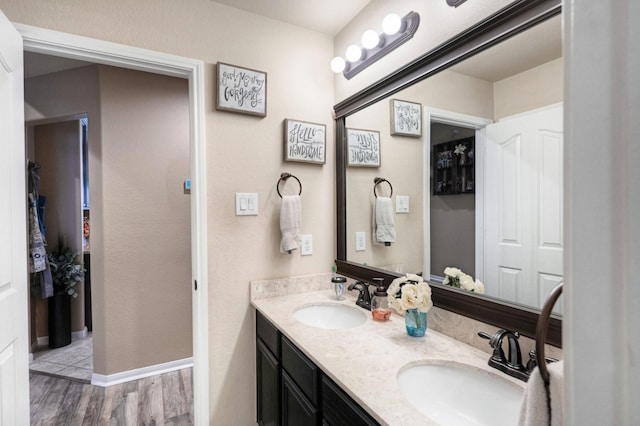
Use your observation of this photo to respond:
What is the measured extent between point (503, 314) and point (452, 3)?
1162 mm

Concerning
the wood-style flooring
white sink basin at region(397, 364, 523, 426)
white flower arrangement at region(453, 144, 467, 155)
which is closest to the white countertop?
white sink basin at region(397, 364, 523, 426)

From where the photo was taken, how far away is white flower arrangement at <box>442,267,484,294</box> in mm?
1146

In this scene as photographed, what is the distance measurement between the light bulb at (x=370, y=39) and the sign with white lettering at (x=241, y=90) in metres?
0.58

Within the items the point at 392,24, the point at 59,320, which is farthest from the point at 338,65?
the point at 59,320

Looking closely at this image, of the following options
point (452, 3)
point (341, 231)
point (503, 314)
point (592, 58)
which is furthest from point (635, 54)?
point (341, 231)

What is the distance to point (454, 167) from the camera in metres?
1.25

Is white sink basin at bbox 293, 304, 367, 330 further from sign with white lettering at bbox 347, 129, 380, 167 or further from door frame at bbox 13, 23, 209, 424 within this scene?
sign with white lettering at bbox 347, 129, 380, 167

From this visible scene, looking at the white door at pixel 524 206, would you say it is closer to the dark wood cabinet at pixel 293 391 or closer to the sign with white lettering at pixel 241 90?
the dark wood cabinet at pixel 293 391

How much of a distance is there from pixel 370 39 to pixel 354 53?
15cm

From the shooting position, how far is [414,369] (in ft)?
3.32

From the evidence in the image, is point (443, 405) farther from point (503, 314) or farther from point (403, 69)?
point (403, 69)

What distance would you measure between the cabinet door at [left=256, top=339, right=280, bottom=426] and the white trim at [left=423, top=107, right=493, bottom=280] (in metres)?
0.86

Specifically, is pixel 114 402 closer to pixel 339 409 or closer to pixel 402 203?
pixel 339 409

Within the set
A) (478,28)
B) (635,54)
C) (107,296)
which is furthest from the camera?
(107,296)
